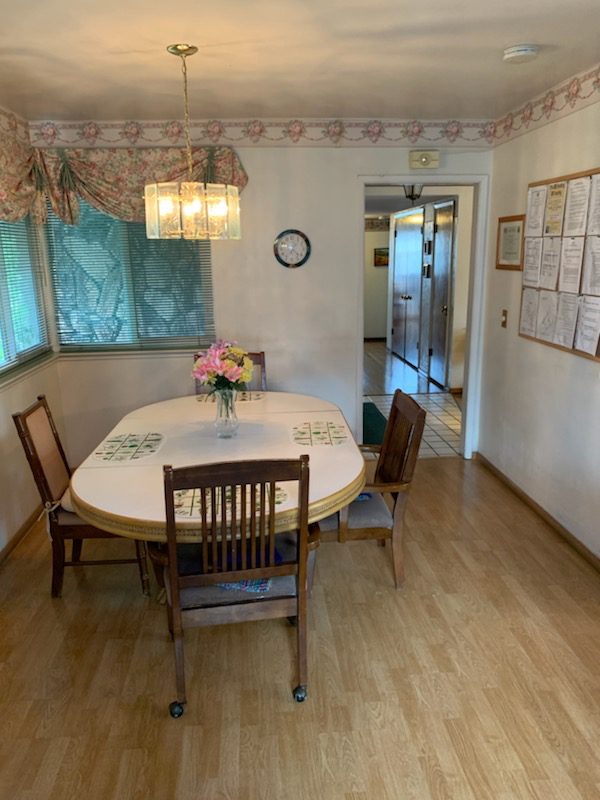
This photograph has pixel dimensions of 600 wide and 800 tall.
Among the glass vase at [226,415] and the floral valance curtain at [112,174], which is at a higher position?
the floral valance curtain at [112,174]

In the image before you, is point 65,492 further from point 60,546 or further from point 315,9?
point 315,9

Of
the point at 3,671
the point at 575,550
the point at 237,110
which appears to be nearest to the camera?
the point at 3,671

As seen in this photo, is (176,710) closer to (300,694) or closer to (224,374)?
(300,694)

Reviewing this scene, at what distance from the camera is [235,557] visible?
192cm

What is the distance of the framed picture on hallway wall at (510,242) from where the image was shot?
3.64m

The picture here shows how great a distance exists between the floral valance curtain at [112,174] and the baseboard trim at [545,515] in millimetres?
2654

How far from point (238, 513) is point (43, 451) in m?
1.16

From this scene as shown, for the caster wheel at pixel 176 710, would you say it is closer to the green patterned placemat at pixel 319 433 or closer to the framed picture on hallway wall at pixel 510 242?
the green patterned placemat at pixel 319 433

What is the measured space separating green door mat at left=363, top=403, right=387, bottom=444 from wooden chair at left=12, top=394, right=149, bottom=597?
102 inches

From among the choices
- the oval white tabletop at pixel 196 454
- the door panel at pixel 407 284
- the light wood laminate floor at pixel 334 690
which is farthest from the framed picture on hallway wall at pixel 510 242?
the door panel at pixel 407 284

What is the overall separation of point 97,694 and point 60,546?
0.74 metres

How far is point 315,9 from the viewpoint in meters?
2.04

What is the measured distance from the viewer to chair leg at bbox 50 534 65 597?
2.64 m

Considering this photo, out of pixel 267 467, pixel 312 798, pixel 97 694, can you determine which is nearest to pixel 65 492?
pixel 97 694
